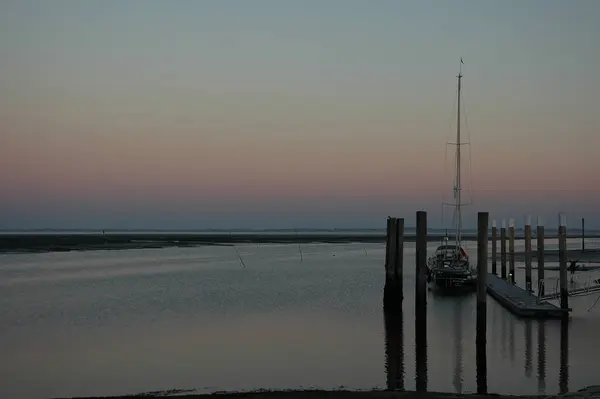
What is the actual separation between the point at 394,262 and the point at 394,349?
7197mm

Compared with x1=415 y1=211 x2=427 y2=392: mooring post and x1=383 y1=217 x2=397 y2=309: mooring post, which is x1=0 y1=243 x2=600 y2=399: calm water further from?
x1=383 y1=217 x2=397 y2=309: mooring post

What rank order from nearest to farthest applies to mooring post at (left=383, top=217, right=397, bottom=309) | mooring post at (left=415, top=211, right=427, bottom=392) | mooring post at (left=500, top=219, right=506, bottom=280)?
1. mooring post at (left=415, top=211, right=427, bottom=392)
2. mooring post at (left=383, top=217, right=397, bottom=309)
3. mooring post at (left=500, top=219, right=506, bottom=280)

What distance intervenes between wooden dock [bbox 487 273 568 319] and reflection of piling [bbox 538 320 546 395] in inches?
29.6

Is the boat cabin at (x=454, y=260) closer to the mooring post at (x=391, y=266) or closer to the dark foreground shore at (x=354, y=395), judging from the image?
the mooring post at (x=391, y=266)

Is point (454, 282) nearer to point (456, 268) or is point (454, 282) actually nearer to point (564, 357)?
point (456, 268)

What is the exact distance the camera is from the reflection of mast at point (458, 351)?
56.1ft

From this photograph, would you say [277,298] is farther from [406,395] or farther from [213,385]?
[406,395]

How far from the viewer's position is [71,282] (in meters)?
44.0

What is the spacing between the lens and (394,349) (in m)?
21.5

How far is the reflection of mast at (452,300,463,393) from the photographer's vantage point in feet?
56.1

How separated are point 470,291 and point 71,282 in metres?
25.1

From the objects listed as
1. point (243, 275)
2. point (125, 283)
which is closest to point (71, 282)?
point (125, 283)

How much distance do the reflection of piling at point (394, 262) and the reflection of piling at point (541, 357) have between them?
584 centimetres

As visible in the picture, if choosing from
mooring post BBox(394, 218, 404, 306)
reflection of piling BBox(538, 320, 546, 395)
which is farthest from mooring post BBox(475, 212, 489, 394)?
mooring post BBox(394, 218, 404, 306)
